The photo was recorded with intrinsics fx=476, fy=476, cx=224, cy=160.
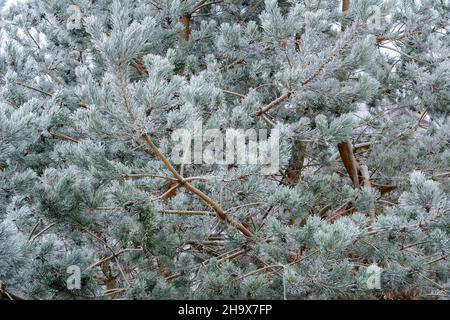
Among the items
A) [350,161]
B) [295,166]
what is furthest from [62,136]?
[350,161]

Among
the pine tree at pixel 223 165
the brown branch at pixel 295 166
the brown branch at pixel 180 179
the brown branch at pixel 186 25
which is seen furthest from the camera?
the brown branch at pixel 186 25

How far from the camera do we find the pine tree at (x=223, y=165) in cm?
191

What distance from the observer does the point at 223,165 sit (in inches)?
83.0

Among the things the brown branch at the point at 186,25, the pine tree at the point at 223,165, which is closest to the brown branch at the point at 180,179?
the pine tree at the point at 223,165

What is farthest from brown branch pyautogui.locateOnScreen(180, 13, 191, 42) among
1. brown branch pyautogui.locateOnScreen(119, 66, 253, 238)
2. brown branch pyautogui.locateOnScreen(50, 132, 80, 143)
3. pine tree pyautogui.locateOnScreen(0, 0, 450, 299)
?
brown branch pyautogui.locateOnScreen(119, 66, 253, 238)

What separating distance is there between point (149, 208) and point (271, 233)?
734mm

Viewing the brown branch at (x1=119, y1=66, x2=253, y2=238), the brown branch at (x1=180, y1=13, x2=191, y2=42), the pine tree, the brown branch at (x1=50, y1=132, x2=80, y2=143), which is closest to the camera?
the brown branch at (x1=119, y1=66, x2=253, y2=238)

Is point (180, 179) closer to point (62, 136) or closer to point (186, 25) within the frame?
point (62, 136)

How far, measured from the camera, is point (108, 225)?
2.67m

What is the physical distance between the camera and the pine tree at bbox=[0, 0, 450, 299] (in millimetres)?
1913

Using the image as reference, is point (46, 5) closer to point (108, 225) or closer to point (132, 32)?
point (108, 225)

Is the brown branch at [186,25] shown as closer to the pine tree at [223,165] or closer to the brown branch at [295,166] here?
the pine tree at [223,165]

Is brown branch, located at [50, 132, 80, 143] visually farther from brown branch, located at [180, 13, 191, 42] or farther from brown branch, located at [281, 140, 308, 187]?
brown branch, located at [281, 140, 308, 187]
